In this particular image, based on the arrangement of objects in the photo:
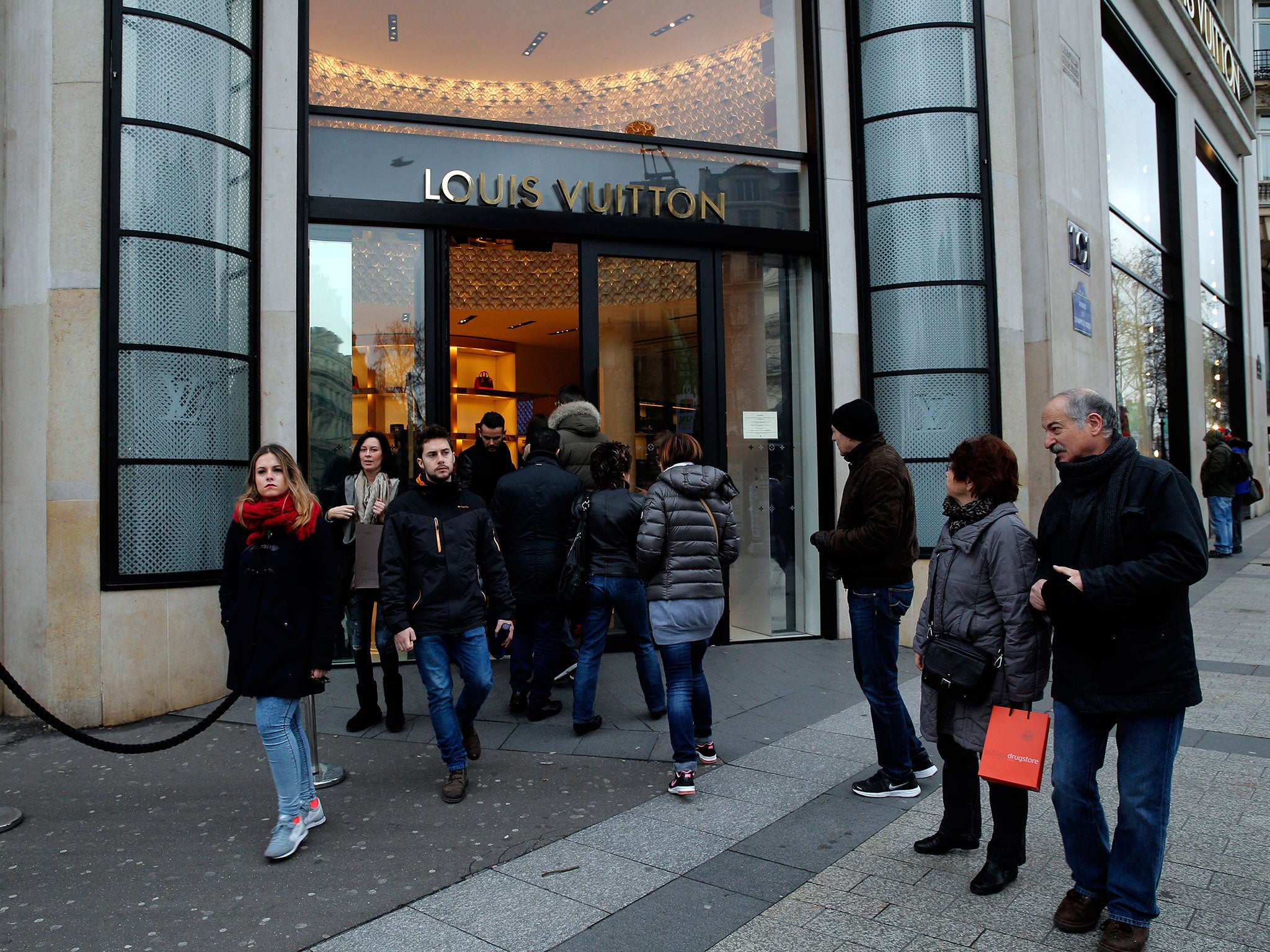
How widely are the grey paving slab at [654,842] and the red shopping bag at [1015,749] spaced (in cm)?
123

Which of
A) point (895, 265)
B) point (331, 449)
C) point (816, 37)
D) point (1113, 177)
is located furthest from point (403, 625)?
point (1113, 177)

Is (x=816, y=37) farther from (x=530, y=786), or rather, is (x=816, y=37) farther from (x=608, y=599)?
(x=530, y=786)

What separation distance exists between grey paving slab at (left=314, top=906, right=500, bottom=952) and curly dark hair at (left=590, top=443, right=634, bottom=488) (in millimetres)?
2956

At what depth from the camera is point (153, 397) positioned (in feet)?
20.7

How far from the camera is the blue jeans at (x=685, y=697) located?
4.74 meters

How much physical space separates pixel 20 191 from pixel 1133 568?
670 centimetres

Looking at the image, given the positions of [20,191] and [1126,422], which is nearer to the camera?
[20,191]

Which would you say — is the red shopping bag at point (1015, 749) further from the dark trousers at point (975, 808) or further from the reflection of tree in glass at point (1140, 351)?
the reflection of tree in glass at point (1140, 351)

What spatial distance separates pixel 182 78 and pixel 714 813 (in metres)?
5.80

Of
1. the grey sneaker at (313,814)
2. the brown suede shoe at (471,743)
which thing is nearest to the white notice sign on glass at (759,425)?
the brown suede shoe at (471,743)

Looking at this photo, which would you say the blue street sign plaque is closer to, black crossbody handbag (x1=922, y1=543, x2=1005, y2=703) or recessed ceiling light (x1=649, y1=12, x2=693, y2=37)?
recessed ceiling light (x1=649, y1=12, x2=693, y2=37)

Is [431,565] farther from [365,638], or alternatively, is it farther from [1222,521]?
[1222,521]

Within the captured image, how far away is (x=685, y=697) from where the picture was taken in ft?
15.8

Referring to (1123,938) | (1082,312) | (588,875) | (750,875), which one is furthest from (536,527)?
(1082,312)
